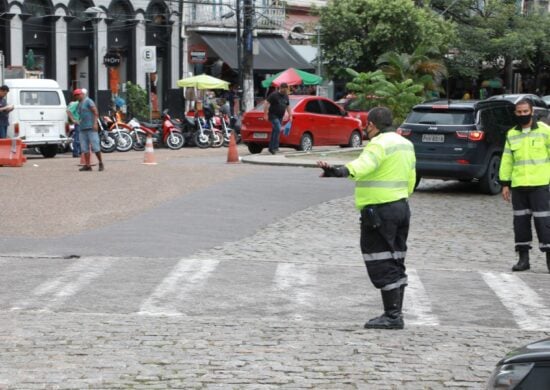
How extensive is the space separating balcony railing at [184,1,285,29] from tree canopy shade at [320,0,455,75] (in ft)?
9.89

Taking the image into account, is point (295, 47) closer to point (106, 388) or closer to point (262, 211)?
point (262, 211)

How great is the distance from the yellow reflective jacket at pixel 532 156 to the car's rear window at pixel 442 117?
736 cm

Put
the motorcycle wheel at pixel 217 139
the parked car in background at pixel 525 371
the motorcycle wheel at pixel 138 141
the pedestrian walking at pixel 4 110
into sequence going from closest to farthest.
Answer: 1. the parked car in background at pixel 525 371
2. the pedestrian walking at pixel 4 110
3. the motorcycle wheel at pixel 138 141
4. the motorcycle wheel at pixel 217 139

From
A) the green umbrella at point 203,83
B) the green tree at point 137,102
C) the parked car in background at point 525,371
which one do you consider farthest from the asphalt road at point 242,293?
the green umbrella at point 203,83

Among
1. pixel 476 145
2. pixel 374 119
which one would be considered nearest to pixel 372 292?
pixel 374 119

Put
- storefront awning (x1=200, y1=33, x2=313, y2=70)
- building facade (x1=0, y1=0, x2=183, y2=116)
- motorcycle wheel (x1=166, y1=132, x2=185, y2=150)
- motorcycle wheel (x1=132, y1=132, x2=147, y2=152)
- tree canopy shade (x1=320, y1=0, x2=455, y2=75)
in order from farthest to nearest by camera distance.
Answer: storefront awning (x1=200, y1=33, x2=313, y2=70)
tree canopy shade (x1=320, y1=0, x2=455, y2=75)
building facade (x1=0, y1=0, x2=183, y2=116)
motorcycle wheel (x1=166, y1=132, x2=185, y2=150)
motorcycle wheel (x1=132, y1=132, x2=147, y2=152)

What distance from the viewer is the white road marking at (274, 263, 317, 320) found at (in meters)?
9.94

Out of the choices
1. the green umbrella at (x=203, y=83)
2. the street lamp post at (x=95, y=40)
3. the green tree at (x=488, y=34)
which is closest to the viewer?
the street lamp post at (x=95, y=40)

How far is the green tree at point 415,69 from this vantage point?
111 ft

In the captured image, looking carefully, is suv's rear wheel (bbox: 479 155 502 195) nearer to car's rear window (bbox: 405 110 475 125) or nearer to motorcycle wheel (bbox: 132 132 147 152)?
car's rear window (bbox: 405 110 475 125)

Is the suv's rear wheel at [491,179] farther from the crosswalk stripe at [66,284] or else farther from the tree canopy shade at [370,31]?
the tree canopy shade at [370,31]

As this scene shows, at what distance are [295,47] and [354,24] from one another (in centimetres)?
569

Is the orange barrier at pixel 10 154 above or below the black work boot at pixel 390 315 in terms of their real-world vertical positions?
above

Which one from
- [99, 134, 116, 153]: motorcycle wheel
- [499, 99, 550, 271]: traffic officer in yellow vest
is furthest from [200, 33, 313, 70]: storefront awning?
[499, 99, 550, 271]: traffic officer in yellow vest
